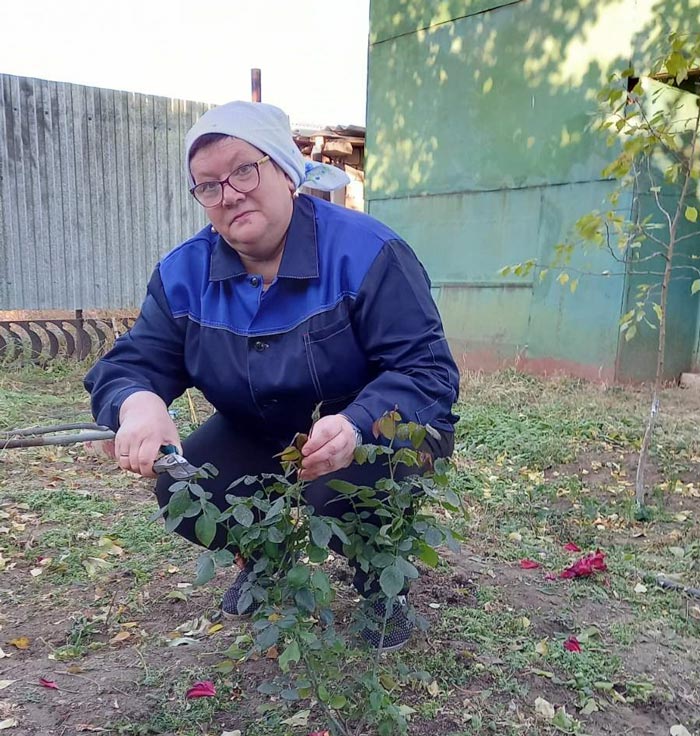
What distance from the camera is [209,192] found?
67.2 inches

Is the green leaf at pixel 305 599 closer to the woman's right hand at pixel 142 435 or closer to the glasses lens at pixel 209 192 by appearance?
the woman's right hand at pixel 142 435

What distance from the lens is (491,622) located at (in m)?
2.10

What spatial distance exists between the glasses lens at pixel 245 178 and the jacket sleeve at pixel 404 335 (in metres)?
0.35

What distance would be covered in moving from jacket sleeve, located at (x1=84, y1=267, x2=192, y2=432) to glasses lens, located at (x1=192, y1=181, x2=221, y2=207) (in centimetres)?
28

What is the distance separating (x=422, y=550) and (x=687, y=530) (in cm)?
194

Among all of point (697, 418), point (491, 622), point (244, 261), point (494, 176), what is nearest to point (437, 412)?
point (244, 261)

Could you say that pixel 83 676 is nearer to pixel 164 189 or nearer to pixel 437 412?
pixel 437 412

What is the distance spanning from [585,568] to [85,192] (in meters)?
6.16

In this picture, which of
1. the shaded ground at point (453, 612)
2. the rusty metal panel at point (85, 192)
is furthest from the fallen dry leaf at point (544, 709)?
the rusty metal panel at point (85, 192)

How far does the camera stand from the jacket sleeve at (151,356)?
1786 mm

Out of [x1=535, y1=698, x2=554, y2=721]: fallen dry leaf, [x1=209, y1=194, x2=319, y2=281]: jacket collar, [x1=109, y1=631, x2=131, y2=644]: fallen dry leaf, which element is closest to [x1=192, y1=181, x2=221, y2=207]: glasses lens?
[x1=209, y1=194, x2=319, y2=281]: jacket collar

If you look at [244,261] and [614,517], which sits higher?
[244,261]

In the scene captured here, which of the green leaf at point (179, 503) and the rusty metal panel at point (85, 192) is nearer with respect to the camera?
the green leaf at point (179, 503)

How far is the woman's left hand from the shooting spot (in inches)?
52.1
